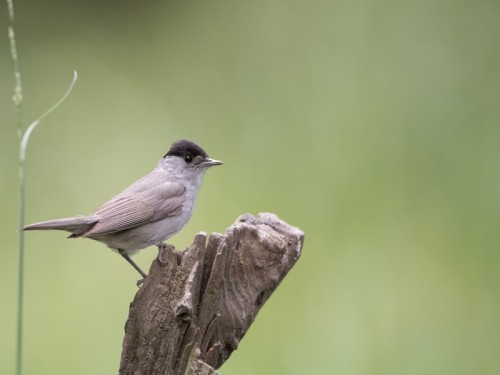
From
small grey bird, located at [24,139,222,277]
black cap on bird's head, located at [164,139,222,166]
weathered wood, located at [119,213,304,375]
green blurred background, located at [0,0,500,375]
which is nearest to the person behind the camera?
weathered wood, located at [119,213,304,375]

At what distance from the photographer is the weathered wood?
277 centimetres

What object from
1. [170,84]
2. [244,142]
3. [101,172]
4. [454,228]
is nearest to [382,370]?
[454,228]

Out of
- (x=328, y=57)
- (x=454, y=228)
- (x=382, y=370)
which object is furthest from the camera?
(x=328, y=57)

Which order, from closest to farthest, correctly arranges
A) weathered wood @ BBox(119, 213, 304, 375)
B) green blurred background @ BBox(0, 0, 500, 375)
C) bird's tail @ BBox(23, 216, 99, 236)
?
weathered wood @ BBox(119, 213, 304, 375) → bird's tail @ BBox(23, 216, 99, 236) → green blurred background @ BBox(0, 0, 500, 375)

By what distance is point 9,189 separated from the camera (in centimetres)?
568

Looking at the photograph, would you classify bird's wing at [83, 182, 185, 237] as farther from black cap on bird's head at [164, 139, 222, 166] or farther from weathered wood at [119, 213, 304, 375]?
weathered wood at [119, 213, 304, 375]

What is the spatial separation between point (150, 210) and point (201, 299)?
0.94m

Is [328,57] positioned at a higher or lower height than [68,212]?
higher

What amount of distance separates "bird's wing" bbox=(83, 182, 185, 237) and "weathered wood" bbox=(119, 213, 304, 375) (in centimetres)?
69

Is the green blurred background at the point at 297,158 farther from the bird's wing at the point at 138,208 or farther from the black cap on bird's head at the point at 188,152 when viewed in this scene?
the bird's wing at the point at 138,208

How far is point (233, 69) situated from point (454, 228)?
189 centimetres

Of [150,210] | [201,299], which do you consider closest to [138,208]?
[150,210]

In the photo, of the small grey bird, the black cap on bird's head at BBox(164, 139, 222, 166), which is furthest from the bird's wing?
the black cap on bird's head at BBox(164, 139, 222, 166)

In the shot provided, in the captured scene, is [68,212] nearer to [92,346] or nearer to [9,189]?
[9,189]
